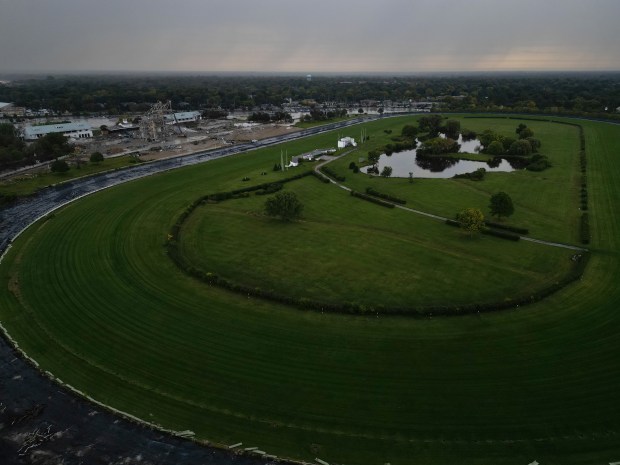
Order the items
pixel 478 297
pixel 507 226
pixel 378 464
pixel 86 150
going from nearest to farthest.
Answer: pixel 378 464, pixel 478 297, pixel 507 226, pixel 86 150

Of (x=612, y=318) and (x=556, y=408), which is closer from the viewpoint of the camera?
(x=556, y=408)

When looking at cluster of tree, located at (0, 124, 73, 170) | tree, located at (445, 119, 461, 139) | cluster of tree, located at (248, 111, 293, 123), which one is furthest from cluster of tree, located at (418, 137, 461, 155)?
cluster of tree, located at (0, 124, 73, 170)

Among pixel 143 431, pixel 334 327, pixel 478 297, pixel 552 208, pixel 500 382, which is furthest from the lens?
pixel 552 208

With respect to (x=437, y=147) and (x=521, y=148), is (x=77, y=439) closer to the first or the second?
(x=437, y=147)

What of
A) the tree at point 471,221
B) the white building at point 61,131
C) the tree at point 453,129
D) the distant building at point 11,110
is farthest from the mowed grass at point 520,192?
the distant building at point 11,110

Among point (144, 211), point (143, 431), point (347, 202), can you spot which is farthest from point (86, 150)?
point (143, 431)

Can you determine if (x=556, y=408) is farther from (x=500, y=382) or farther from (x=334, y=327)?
(x=334, y=327)
